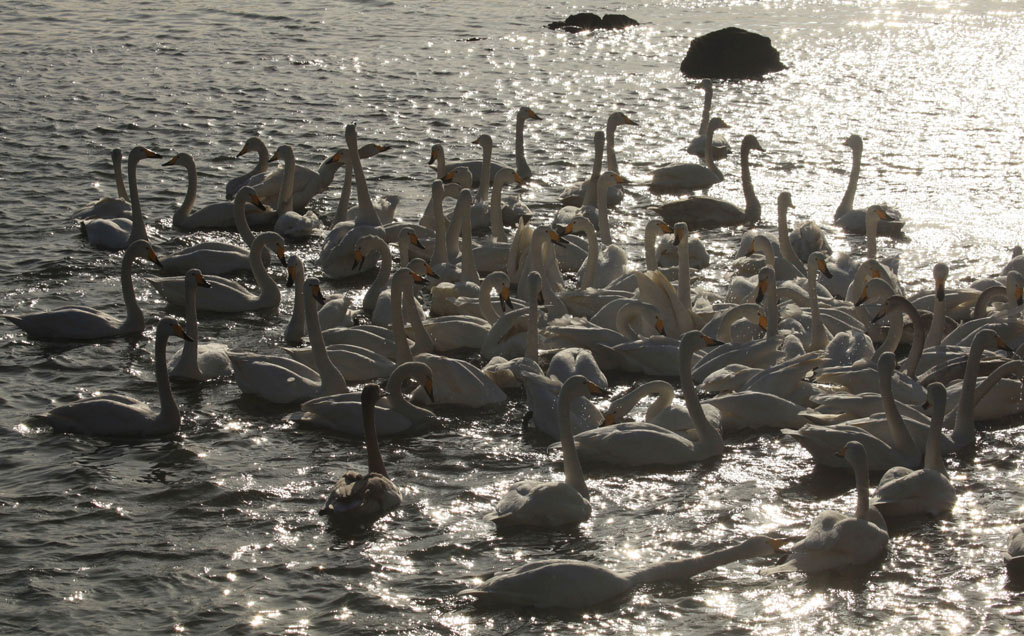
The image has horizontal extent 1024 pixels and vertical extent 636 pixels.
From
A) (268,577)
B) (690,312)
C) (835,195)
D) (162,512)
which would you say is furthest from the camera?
(835,195)

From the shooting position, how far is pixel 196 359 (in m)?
10.9

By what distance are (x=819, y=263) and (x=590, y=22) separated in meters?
20.1

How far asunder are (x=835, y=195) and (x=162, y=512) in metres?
→ 11.1

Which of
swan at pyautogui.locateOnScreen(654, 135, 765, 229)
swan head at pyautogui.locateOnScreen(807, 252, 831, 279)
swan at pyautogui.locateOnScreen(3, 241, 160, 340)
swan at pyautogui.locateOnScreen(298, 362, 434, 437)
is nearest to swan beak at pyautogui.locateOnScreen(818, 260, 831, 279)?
swan head at pyautogui.locateOnScreen(807, 252, 831, 279)

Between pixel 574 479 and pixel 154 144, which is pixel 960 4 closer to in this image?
pixel 154 144

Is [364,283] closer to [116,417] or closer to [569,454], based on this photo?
[116,417]

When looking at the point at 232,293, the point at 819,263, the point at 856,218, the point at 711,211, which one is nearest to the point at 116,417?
the point at 232,293

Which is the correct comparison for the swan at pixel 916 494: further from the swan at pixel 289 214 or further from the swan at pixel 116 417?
the swan at pixel 289 214

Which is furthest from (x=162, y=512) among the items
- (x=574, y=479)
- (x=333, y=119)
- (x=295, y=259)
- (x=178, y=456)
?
(x=333, y=119)

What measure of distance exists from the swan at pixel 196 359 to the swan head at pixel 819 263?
5126 millimetres

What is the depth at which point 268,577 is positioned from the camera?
775 cm

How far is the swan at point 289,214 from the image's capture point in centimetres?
1534

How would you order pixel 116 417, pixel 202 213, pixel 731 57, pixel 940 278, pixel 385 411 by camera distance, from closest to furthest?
pixel 116 417, pixel 385 411, pixel 940 278, pixel 202 213, pixel 731 57

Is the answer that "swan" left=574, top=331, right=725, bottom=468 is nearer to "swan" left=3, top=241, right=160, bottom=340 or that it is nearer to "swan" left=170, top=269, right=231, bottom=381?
"swan" left=170, top=269, right=231, bottom=381
